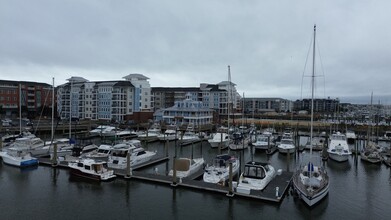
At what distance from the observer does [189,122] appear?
63344mm

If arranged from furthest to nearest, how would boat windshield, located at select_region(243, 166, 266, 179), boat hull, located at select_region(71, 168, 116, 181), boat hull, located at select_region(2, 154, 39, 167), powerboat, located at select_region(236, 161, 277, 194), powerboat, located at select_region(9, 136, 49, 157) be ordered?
1. powerboat, located at select_region(9, 136, 49, 157)
2. boat hull, located at select_region(2, 154, 39, 167)
3. boat hull, located at select_region(71, 168, 116, 181)
4. boat windshield, located at select_region(243, 166, 266, 179)
5. powerboat, located at select_region(236, 161, 277, 194)

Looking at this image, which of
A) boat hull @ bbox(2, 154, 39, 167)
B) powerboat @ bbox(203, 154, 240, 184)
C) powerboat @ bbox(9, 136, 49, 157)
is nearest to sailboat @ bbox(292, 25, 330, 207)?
powerboat @ bbox(203, 154, 240, 184)

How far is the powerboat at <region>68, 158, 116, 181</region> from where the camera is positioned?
24250 millimetres

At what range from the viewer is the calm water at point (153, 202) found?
59.0 ft

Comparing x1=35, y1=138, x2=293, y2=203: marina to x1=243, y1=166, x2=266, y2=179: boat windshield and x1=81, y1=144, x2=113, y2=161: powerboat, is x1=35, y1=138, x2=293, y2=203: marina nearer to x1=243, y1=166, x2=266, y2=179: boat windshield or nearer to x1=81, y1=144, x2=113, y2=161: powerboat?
x1=243, y1=166, x2=266, y2=179: boat windshield

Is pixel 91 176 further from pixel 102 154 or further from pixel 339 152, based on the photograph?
pixel 339 152

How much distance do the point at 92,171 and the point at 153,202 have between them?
767 centimetres

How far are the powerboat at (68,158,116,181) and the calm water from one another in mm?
616

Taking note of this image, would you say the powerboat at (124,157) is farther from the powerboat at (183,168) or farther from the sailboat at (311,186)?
the sailboat at (311,186)

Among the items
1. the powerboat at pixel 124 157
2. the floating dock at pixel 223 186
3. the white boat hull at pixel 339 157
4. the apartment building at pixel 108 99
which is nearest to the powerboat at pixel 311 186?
the floating dock at pixel 223 186

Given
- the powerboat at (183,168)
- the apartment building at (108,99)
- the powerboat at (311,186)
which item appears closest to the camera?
the powerboat at (311,186)

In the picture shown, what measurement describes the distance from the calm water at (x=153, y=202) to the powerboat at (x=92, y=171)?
616 mm

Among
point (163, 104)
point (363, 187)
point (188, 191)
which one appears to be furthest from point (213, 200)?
point (163, 104)

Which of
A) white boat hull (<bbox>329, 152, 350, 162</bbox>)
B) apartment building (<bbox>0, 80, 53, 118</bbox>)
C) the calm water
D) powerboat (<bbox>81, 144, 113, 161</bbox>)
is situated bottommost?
the calm water
